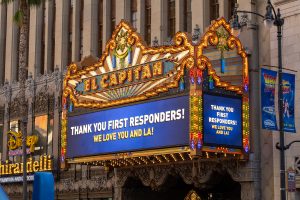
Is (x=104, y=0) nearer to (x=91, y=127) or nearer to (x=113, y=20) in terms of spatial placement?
(x=113, y=20)

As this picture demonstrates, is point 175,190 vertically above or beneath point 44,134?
beneath

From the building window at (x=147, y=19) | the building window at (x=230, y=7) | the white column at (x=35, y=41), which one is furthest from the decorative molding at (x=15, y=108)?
the building window at (x=230, y=7)

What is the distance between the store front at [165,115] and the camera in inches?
1161

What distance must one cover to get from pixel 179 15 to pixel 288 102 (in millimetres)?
13551

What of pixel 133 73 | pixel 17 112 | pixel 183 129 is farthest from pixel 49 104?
pixel 183 129

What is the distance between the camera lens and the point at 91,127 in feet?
115

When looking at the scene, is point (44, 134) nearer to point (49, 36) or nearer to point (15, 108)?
point (15, 108)

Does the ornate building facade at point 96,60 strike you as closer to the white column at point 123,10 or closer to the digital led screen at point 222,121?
the white column at point 123,10

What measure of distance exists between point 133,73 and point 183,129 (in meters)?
5.06

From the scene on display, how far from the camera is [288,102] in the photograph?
2520 cm

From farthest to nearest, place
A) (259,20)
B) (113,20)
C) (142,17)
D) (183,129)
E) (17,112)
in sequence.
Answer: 1. (17,112)
2. (113,20)
3. (142,17)
4. (259,20)
5. (183,129)

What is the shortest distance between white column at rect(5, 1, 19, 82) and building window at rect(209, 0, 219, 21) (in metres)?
20.3

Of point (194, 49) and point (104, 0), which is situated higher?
point (104, 0)

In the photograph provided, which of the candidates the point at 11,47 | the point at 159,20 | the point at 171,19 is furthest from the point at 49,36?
the point at 171,19
